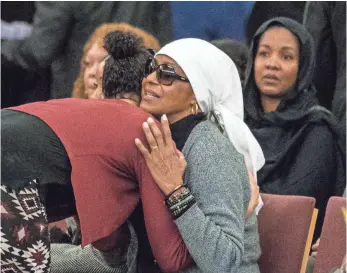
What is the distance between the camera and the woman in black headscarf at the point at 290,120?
138 inches

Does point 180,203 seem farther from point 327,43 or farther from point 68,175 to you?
point 327,43

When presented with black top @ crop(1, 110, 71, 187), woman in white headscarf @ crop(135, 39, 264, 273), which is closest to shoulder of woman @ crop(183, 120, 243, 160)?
woman in white headscarf @ crop(135, 39, 264, 273)

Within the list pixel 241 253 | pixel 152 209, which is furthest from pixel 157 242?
pixel 241 253

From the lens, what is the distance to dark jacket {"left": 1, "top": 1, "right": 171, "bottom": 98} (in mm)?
4285

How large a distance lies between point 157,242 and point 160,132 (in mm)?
326

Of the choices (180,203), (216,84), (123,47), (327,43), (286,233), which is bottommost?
(286,233)

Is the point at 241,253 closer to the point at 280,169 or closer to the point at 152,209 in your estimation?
the point at 152,209

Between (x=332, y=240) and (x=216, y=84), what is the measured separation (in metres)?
0.65

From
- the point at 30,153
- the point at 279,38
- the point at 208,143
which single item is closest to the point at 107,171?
the point at 30,153

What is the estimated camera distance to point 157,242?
245cm

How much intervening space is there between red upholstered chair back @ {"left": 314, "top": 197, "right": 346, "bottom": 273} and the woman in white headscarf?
0.80 feet

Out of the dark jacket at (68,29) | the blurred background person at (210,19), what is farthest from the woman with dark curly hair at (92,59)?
the blurred background person at (210,19)

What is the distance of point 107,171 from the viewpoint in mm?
2408

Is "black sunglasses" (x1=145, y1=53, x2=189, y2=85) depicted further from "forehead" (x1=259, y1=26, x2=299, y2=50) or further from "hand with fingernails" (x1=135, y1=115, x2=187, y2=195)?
"forehead" (x1=259, y1=26, x2=299, y2=50)
